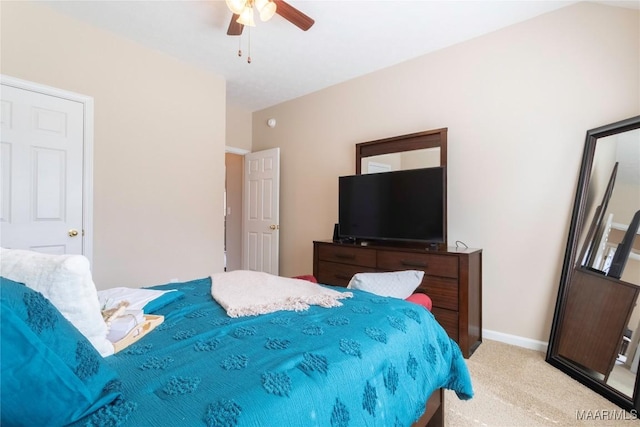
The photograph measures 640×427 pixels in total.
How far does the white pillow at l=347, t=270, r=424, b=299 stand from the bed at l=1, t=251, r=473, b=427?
208 millimetres

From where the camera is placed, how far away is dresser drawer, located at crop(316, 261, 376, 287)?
3194 millimetres

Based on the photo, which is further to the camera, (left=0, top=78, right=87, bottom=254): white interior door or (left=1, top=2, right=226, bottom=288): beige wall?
(left=1, top=2, right=226, bottom=288): beige wall

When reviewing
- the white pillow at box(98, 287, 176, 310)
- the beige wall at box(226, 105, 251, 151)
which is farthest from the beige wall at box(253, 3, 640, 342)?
the white pillow at box(98, 287, 176, 310)

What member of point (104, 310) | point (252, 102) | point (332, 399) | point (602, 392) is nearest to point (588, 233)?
point (602, 392)

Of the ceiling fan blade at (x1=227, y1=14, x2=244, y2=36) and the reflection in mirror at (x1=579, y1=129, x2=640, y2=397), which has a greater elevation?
the ceiling fan blade at (x1=227, y1=14, x2=244, y2=36)

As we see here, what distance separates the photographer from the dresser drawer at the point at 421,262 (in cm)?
253

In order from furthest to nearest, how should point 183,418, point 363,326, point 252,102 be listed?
point 252,102 → point 363,326 → point 183,418

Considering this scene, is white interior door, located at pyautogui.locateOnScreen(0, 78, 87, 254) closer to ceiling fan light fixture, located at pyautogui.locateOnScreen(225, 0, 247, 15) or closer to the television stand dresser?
ceiling fan light fixture, located at pyautogui.locateOnScreen(225, 0, 247, 15)

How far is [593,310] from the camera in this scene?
2.09 meters

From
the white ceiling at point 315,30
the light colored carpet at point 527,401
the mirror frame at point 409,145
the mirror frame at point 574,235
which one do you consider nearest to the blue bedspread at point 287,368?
the light colored carpet at point 527,401

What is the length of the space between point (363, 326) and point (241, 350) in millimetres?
466

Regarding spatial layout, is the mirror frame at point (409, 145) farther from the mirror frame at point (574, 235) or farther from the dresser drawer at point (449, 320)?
the mirror frame at point (574, 235)

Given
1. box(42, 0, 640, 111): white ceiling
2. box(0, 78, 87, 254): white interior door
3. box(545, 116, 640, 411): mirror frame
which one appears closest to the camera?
box(545, 116, 640, 411): mirror frame

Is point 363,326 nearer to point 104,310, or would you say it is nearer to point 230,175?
point 104,310
